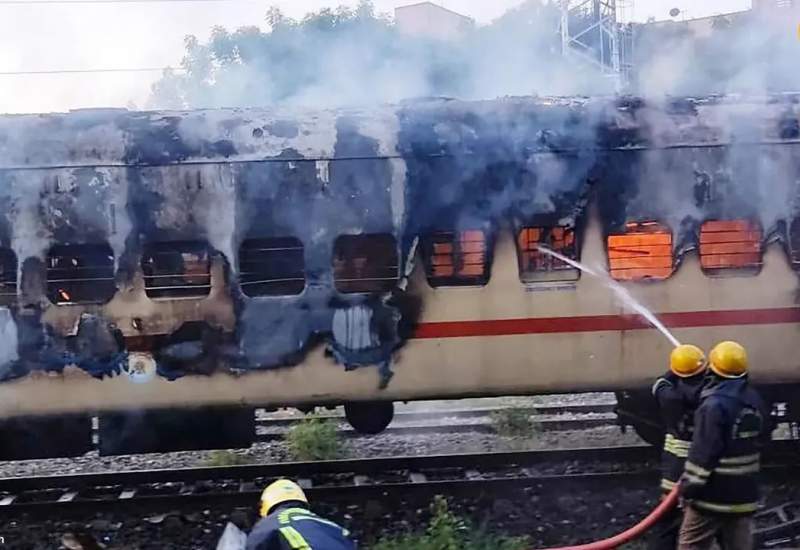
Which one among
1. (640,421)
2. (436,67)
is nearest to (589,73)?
(436,67)

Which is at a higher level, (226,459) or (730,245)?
(730,245)

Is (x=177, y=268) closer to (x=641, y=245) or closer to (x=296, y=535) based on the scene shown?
(x=641, y=245)

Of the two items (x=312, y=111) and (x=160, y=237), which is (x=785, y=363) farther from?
(x=160, y=237)

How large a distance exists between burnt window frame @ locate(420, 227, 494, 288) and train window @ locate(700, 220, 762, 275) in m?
1.66

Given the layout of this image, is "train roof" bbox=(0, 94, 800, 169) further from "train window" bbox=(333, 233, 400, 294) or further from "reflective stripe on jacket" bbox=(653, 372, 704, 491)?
"reflective stripe on jacket" bbox=(653, 372, 704, 491)

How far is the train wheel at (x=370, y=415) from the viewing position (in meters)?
7.91

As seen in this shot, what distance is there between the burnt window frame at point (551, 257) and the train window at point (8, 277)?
144 inches

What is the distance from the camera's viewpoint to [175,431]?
24.6 feet

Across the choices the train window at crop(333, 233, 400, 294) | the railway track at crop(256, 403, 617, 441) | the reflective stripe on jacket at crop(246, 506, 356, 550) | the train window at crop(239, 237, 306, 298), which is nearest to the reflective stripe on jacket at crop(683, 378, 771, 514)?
the reflective stripe on jacket at crop(246, 506, 356, 550)

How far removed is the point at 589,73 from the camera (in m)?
18.9

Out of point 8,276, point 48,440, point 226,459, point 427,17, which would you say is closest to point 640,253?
point 226,459

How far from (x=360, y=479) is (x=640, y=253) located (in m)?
3.08

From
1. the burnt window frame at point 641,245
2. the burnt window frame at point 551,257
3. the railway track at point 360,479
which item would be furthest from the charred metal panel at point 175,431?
the burnt window frame at point 641,245

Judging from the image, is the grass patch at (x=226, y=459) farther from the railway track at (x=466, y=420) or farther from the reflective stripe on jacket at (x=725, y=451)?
the reflective stripe on jacket at (x=725, y=451)
